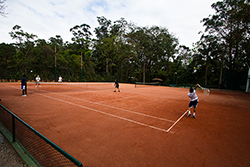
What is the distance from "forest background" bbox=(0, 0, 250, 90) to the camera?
93.4 ft

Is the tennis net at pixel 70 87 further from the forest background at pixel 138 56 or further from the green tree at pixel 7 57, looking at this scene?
the green tree at pixel 7 57

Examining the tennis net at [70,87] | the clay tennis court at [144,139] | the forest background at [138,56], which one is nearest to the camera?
the clay tennis court at [144,139]

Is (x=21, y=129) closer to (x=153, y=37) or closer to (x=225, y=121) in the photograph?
(x=225, y=121)

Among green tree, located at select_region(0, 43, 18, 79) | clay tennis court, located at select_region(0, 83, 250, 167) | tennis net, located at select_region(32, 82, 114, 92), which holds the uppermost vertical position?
green tree, located at select_region(0, 43, 18, 79)

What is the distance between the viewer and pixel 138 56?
1519 inches

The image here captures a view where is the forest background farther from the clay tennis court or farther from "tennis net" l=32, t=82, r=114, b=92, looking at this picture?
the clay tennis court

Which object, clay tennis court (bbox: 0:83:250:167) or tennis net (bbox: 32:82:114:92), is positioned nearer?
clay tennis court (bbox: 0:83:250:167)

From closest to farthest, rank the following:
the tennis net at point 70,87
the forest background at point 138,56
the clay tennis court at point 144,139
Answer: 1. the clay tennis court at point 144,139
2. the tennis net at point 70,87
3. the forest background at point 138,56

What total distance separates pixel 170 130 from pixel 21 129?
5.07m

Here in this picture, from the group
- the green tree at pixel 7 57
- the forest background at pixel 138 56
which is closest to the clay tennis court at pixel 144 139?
the forest background at pixel 138 56

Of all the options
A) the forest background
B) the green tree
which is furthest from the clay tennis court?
the green tree

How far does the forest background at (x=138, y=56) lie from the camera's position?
28.5m

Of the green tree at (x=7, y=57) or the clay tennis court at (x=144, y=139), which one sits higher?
the green tree at (x=7, y=57)

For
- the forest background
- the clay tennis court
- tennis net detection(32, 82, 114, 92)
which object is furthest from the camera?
the forest background
